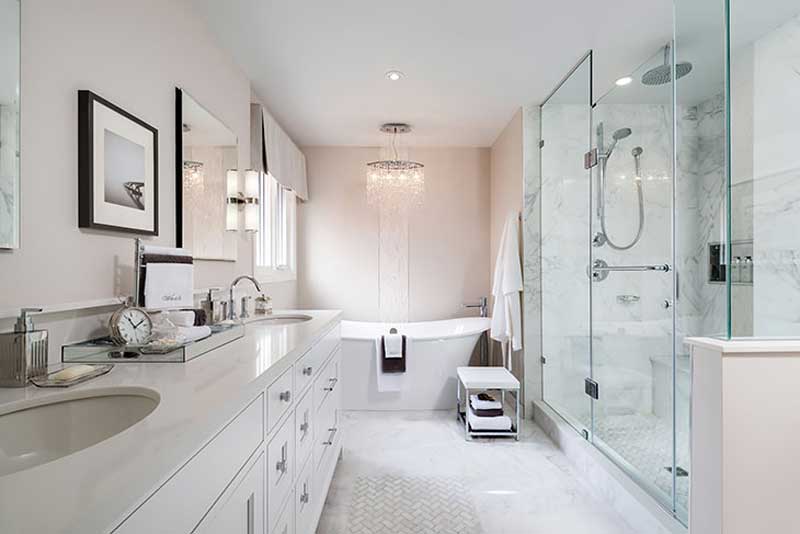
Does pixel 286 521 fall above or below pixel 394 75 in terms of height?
below

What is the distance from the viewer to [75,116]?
1401 millimetres

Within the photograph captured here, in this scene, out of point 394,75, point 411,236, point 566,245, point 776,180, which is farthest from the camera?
point 411,236

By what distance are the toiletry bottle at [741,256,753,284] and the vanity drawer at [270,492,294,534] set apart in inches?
66.5

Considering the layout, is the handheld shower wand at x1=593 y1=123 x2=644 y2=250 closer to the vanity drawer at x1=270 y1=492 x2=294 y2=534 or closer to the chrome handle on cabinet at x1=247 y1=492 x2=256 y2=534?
the vanity drawer at x1=270 y1=492 x2=294 y2=534

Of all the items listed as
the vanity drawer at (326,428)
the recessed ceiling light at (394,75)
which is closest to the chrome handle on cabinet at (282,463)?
the vanity drawer at (326,428)

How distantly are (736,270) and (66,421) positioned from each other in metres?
1.94

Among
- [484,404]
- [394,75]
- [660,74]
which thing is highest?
[394,75]

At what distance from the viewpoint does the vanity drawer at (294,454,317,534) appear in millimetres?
1595

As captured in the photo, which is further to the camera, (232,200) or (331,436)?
(232,200)

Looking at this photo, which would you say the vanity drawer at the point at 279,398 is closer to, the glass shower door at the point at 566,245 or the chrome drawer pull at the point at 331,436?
the chrome drawer pull at the point at 331,436

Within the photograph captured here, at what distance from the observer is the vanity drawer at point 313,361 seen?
165 cm

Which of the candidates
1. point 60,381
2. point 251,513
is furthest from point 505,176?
point 60,381

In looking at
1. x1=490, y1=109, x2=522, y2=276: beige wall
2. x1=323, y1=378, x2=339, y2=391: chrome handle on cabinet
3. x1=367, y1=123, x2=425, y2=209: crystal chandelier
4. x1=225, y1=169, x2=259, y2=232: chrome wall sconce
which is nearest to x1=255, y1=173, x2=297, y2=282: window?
x1=225, y1=169, x2=259, y2=232: chrome wall sconce

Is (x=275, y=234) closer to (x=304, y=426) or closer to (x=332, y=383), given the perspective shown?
(x=332, y=383)
